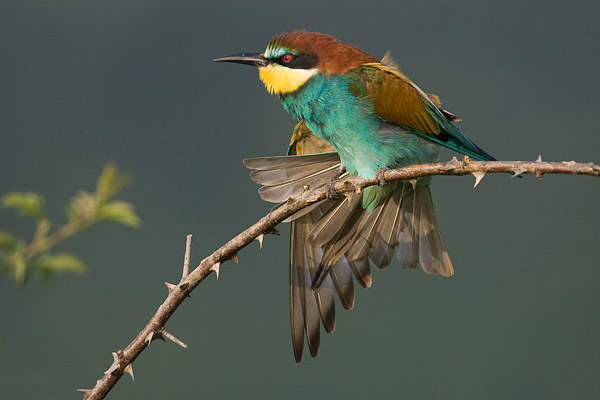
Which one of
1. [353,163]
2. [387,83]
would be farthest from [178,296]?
[387,83]

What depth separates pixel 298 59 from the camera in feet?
5.54

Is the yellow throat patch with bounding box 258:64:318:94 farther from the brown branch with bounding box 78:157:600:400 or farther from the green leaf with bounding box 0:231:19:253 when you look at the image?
the green leaf with bounding box 0:231:19:253

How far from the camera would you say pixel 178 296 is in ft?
3.70

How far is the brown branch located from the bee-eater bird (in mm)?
386

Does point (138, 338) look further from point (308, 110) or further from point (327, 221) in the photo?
point (308, 110)

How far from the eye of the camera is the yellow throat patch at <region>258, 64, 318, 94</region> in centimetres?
166

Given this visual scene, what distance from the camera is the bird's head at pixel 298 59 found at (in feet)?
5.48

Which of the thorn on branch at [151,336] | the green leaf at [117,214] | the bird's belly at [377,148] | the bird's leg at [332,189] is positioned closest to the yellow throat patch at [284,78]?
the bird's belly at [377,148]

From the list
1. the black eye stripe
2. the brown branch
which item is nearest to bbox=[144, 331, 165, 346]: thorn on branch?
the brown branch

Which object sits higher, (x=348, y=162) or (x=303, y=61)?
(x=303, y=61)

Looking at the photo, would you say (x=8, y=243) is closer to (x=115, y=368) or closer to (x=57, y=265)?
(x=57, y=265)

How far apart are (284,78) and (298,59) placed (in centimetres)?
6

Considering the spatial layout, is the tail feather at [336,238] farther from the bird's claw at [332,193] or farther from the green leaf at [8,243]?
the green leaf at [8,243]

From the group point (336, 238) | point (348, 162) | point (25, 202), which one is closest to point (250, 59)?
point (348, 162)
